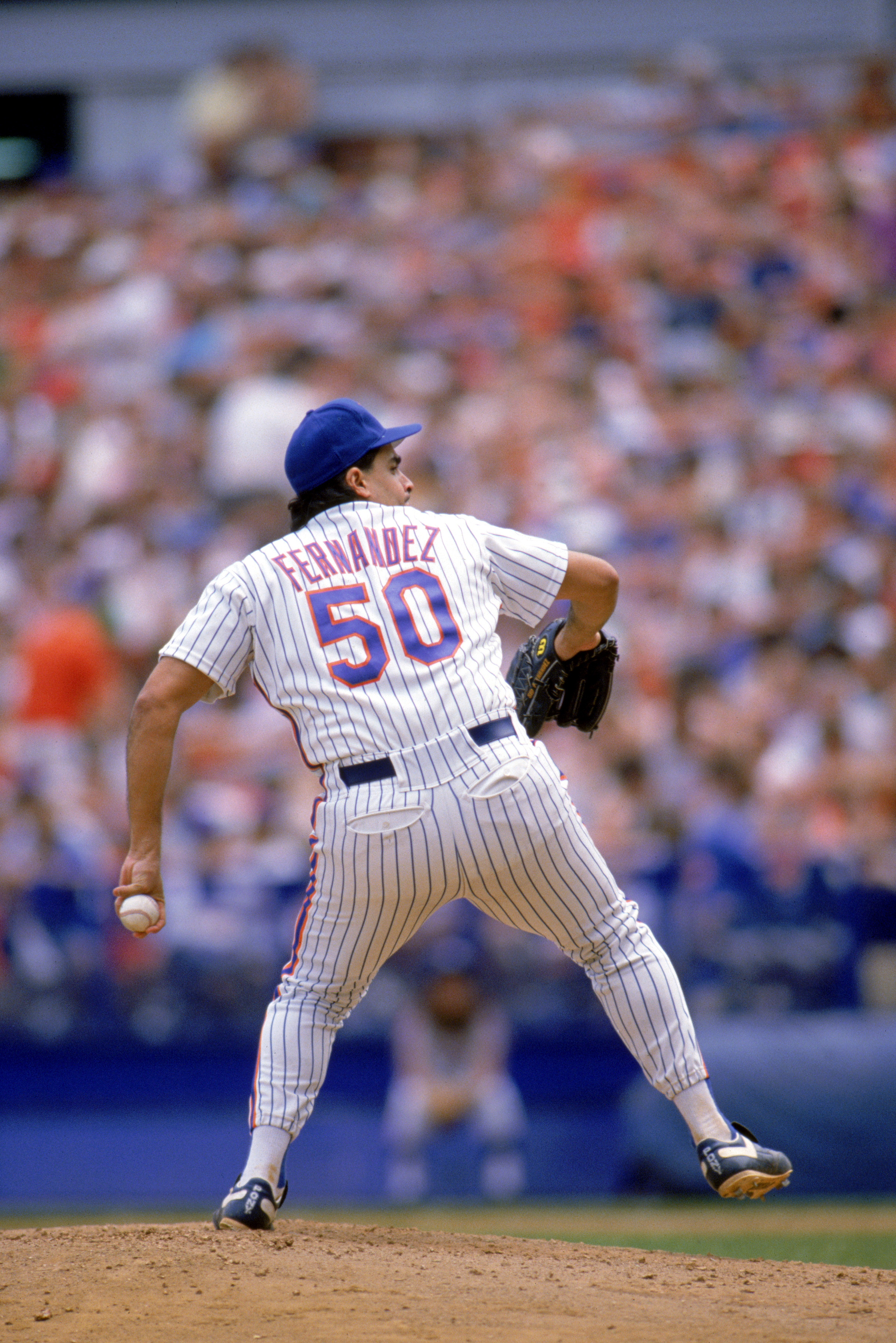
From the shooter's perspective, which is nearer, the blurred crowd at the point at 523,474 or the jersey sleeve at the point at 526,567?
the jersey sleeve at the point at 526,567

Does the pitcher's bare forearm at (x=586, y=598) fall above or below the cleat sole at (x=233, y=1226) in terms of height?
above

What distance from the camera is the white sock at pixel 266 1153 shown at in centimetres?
346

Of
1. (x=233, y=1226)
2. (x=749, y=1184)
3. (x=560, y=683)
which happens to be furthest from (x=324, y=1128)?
(x=749, y=1184)

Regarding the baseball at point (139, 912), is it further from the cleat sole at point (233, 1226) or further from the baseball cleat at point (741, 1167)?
the baseball cleat at point (741, 1167)

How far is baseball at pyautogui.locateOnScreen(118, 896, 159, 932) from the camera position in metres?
3.31

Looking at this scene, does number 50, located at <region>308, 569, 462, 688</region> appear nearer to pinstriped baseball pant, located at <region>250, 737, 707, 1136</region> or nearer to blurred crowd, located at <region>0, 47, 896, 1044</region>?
pinstriped baseball pant, located at <region>250, 737, 707, 1136</region>

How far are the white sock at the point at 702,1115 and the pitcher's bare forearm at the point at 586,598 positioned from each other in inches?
41.2

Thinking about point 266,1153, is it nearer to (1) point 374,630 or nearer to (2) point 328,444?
(1) point 374,630

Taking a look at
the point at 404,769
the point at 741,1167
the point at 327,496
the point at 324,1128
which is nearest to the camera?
the point at 404,769

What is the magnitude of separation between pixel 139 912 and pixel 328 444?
111cm

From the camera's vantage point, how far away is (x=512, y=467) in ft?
31.0

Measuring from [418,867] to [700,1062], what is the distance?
0.83 m

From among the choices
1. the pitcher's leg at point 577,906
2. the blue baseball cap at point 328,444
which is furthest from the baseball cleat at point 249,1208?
the blue baseball cap at point 328,444

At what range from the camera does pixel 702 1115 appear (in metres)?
3.49
